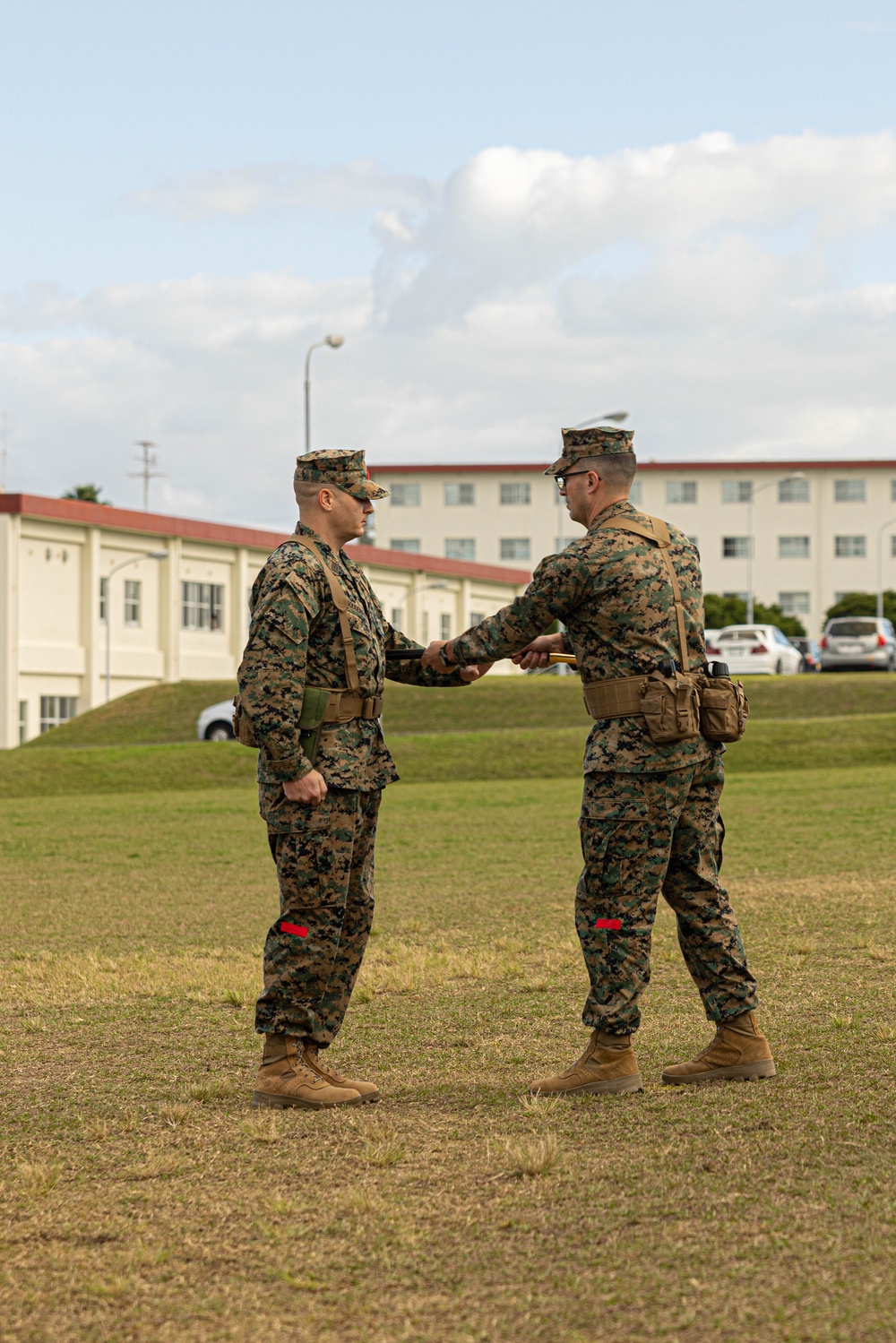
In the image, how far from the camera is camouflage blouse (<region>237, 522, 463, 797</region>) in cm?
537

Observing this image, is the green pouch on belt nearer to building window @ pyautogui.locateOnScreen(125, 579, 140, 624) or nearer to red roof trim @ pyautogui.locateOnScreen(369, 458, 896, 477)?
building window @ pyautogui.locateOnScreen(125, 579, 140, 624)

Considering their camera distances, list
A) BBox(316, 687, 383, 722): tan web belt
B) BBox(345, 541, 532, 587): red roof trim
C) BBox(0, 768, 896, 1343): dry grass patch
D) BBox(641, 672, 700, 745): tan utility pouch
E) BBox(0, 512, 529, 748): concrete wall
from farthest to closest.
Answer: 1. BBox(345, 541, 532, 587): red roof trim
2. BBox(0, 512, 529, 748): concrete wall
3. BBox(316, 687, 383, 722): tan web belt
4. BBox(641, 672, 700, 745): tan utility pouch
5. BBox(0, 768, 896, 1343): dry grass patch

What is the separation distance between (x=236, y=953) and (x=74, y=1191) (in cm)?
461

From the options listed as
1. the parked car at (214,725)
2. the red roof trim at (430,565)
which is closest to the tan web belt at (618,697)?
the parked car at (214,725)

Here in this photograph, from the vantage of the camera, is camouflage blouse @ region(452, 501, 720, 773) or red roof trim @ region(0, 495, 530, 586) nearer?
camouflage blouse @ region(452, 501, 720, 773)

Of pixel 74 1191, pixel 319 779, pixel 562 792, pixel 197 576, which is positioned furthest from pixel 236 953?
pixel 197 576

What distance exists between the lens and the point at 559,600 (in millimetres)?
5559

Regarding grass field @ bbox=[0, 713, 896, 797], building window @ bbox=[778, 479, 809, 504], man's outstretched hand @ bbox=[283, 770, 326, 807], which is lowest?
grass field @ bbox=[0, 713, 896, 797]

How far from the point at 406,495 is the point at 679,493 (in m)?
17.2

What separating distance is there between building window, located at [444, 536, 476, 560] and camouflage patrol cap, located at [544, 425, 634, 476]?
301 ft

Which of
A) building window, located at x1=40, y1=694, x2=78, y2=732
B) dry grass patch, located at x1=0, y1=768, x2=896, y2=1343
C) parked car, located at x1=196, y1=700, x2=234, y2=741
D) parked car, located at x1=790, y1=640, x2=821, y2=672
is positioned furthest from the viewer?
parked car, located at x1=790, y1=640, x2=821, y2=672

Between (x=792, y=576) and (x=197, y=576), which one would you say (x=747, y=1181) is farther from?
(x=792, y=576)

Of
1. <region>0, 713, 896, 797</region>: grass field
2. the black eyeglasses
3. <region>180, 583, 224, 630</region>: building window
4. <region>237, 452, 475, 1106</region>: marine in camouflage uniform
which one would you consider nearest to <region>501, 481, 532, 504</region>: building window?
<region>180, 583, 224, 630</region>: building window

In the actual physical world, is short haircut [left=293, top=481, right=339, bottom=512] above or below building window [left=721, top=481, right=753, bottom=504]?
below
